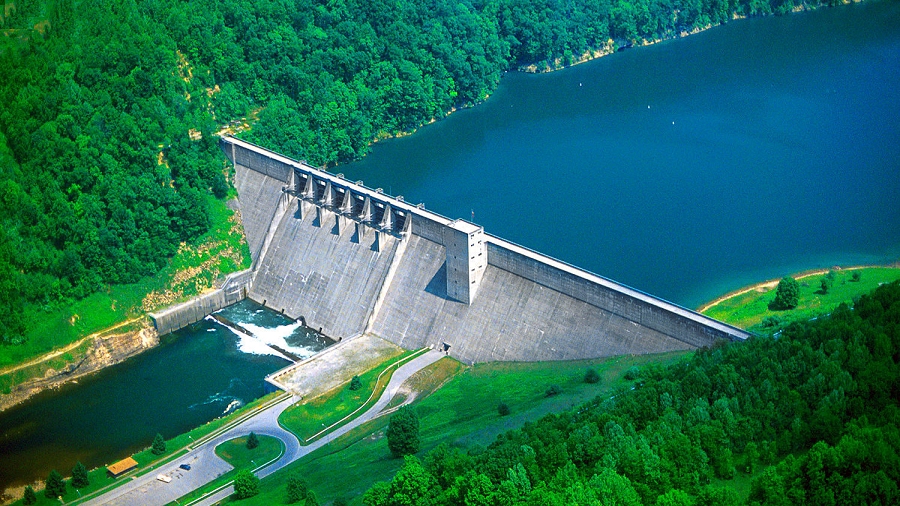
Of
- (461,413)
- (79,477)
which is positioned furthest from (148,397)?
(461,413)

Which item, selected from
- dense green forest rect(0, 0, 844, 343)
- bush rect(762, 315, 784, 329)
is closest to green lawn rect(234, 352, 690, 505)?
bush rect(762, 315, 784, 329)

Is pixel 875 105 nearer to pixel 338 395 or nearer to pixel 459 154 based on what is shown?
pixel 459 154

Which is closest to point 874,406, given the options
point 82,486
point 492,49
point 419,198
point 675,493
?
point 675,493

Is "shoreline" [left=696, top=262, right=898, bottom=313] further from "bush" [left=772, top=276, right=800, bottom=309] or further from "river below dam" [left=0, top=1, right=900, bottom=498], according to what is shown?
"bush" [left=772, top=276, right=800, bottom=309]

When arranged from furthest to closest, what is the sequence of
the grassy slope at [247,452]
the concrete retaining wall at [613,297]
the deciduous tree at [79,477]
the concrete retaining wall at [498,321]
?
the concrete retaining wall at [498,321], the grassy slope at [247,452], the deciduous tree at [79,477], the concrete retaining wall at [613,297]

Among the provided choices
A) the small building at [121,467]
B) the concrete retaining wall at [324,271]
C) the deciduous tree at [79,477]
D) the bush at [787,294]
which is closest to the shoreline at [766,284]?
the bush at [787,294]

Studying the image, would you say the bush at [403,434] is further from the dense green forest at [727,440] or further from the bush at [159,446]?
the bush at [159,446]

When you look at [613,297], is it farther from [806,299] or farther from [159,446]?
[159,446]
